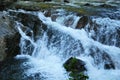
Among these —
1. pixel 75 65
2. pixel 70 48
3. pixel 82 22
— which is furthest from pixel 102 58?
pixel 82 22

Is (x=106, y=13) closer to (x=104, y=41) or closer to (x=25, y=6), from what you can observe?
(x=104, y=41)

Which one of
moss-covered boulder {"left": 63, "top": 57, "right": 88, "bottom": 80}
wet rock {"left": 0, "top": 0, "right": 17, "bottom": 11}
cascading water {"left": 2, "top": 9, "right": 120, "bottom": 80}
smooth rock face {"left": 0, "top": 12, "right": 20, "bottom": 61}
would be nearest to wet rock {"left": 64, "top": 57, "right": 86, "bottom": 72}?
moss-covered boulder {"left": 63, "top": 57, "right": 88, "bottom": 80}

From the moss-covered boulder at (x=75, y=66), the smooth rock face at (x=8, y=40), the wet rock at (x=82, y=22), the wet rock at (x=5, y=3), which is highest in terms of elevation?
the wet rock at (x=5, y=3)

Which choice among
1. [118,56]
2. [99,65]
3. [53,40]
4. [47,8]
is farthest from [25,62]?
[47,8]

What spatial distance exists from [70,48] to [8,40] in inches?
101

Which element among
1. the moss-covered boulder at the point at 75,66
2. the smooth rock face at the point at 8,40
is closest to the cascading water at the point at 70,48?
the moss-covered boulder at the point at 75,66

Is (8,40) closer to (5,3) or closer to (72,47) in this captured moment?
(72,47)

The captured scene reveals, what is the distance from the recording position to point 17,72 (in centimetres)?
991

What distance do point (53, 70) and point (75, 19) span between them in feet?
11.7

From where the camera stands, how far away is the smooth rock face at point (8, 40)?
11062mm

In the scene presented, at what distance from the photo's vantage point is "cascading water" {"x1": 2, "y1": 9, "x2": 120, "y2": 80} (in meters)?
9.86

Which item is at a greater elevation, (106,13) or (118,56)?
(106,13)

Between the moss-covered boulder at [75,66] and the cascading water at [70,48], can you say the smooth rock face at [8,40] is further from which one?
the moss-covered boulder at [75,66]

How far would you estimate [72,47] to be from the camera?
11.2 metres
